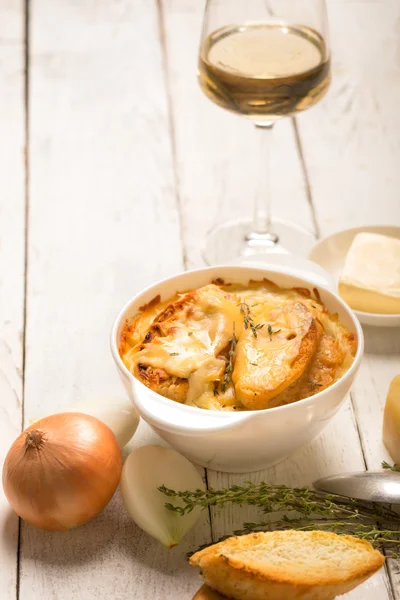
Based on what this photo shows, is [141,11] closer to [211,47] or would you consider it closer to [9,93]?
[9,93]

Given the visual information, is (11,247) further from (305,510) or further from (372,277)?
(305,510)

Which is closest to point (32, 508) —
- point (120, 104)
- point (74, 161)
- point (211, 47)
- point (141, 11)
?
point (211, 47)

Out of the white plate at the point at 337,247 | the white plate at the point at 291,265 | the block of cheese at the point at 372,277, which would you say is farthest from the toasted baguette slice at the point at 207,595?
the white plate at the point at 337,247

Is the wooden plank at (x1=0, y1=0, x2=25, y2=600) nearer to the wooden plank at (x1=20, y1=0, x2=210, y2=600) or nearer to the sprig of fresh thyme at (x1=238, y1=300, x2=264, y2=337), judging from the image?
the wooden plank at (x1=20, y1=0, x2=210, y2=600)

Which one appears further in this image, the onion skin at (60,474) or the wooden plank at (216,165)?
the wooden plank at (216,165)

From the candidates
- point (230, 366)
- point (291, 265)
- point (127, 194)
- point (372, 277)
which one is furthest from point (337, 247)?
point (230, 366)

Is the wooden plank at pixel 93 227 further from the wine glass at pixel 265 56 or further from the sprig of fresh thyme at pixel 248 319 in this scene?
the wine glass at pixel 265 56

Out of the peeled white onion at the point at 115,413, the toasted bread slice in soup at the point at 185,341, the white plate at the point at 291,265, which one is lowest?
the peeled white onion at the point at 115,413
